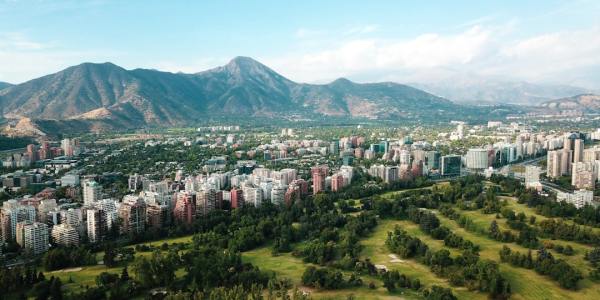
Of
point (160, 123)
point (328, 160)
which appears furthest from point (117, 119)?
point (328, 160)

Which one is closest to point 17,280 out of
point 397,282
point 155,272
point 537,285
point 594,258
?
point 155,272

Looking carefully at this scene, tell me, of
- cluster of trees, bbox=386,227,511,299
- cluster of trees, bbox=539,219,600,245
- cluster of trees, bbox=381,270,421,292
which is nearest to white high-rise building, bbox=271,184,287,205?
cluster of trees, bbox=386,227,511,299

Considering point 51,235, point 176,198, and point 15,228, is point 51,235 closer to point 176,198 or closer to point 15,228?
point 15,228

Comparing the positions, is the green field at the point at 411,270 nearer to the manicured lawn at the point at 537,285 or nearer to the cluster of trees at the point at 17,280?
the manicured lawn at the point at 537,285

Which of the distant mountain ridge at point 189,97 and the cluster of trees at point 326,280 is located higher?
the distant mountain ridge at point 189,97

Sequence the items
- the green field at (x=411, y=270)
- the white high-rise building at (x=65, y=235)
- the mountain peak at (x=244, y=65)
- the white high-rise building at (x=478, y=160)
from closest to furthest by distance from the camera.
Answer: the green field at (x=411, y=270)
the white high-rise building at (x=65, y=235)
the white high-rise building at (x=478, y=160)
the mountain peak at (x=244, y=65)

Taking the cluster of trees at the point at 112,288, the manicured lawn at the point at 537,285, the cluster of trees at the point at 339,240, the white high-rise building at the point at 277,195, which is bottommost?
the manicured lawn at the point at 537,285

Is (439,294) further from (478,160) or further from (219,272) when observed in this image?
(478,160)

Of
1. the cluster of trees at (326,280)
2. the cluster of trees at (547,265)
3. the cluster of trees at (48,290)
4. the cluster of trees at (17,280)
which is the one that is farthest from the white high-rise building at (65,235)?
the cluster of trees at (547,265)
